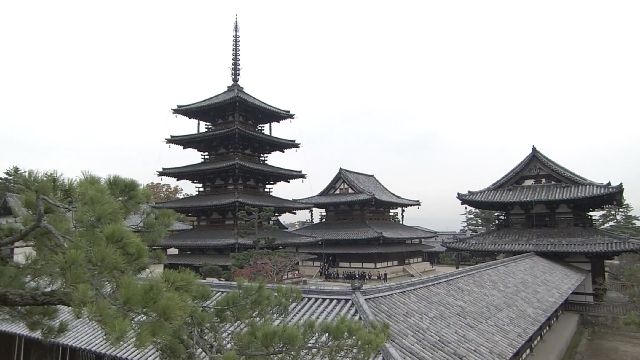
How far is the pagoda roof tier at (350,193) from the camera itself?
33125mm

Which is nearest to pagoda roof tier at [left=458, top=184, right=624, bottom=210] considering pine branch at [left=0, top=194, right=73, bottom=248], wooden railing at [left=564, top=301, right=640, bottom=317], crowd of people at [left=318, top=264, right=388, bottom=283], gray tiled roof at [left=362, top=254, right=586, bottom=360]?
wooden railing at [left=564, top=301, right=640, bottom=317]

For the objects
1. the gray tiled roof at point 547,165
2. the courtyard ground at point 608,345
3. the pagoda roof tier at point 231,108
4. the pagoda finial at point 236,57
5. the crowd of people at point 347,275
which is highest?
the pagoda finial at point 236,57

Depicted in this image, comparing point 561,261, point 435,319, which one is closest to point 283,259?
point 435,319

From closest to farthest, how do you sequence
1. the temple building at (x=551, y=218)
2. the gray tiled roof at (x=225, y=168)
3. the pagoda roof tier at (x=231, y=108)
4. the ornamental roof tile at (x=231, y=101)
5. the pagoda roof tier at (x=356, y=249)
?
the temple building at (x=551, y=218) → the gray tiled roof at (x=225, y=168) → the ornamental roof tile at (x=231, y=101) → the pagoda roof tier at (x=231, y=108) → the pagoda roof tier at (x=356, y=249)

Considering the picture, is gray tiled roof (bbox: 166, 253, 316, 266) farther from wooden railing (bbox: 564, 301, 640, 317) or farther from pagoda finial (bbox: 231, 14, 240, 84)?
→ wooden railing (bbox: 564, 301, 640, 317)

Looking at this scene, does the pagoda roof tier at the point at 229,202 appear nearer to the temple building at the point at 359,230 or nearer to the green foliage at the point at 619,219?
the temple building at the point at 359,230

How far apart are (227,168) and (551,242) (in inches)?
704

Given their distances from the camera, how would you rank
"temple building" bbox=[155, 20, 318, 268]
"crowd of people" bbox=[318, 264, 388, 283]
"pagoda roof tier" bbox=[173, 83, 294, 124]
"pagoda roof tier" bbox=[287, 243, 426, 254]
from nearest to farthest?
"temple building" bbox=[155, 20, 318, 268], "pagoda roof tier" bbox=[173, 83, 294, 124], "crowd of people" bbox=[318, 264, 388, 283], "pagoda roof tier" bbox=[287, 243, 426, 254]

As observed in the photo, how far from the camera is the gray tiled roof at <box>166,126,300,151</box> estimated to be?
78.6 ft

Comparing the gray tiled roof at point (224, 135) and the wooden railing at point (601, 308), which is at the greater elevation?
the gray tiled roof at point (224, 135)

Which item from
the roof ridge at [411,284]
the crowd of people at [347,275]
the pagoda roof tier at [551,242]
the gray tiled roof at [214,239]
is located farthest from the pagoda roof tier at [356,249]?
the roof ridge at [411,284]

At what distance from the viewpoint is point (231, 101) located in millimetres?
24234

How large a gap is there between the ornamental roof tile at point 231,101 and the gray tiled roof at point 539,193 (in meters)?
12.8

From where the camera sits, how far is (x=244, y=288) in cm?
549
